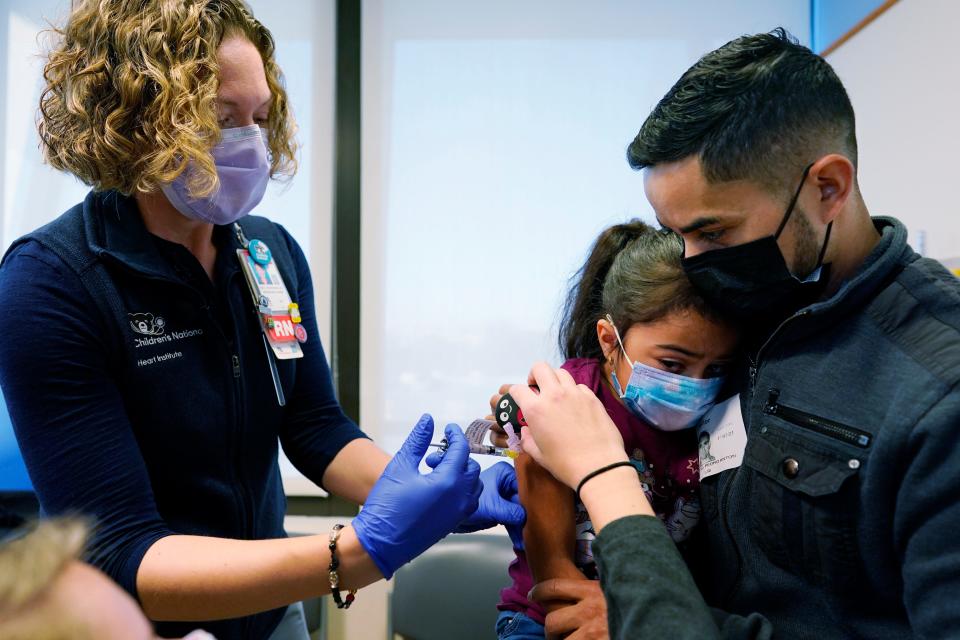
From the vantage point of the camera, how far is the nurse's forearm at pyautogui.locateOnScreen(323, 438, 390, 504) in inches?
61.4

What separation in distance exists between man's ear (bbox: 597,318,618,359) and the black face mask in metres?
0.34

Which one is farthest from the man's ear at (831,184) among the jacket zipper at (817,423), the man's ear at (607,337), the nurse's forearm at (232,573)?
the nurse's forearm at (232,573)

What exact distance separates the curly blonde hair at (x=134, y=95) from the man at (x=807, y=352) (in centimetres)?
76

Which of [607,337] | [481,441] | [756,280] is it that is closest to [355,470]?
[481,441]

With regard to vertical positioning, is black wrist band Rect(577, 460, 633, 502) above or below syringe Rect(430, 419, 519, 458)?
above

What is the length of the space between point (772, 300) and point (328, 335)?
2173 millimetres

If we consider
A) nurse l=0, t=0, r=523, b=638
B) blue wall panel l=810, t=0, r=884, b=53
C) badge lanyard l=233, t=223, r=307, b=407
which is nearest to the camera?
nurse l=0, t=0, r=523, b=638

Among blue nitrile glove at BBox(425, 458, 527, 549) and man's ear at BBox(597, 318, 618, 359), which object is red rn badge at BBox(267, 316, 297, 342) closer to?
blue nitrile glove at BBox(425, 458, 527, 549)

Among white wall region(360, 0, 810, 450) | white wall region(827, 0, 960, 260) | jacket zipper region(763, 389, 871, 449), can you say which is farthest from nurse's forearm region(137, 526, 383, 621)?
white wall region(827, 0, 960, 260)

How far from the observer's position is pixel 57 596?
59 centimetres

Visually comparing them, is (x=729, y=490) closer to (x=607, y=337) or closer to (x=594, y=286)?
(x=607, y=337)

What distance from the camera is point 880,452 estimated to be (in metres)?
0.85

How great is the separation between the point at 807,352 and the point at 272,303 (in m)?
1.04

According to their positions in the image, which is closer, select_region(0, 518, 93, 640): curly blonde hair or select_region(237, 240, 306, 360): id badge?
select_region(0, 518, 93, 640): curly blonde hair
